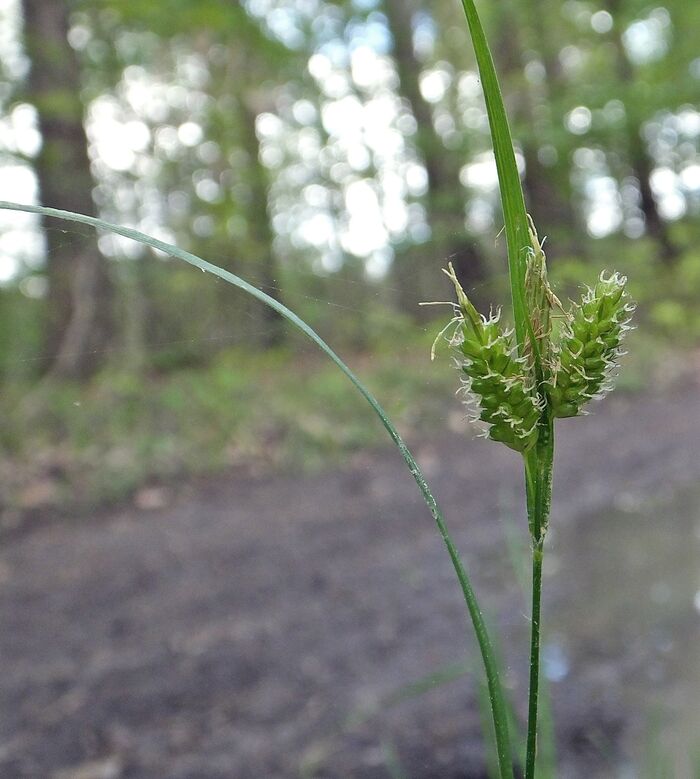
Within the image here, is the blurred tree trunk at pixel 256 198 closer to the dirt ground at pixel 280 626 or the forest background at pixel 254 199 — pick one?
the forest background at pixel 254 199

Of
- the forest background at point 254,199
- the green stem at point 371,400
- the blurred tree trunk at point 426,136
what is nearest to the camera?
the green stem at point 371,400

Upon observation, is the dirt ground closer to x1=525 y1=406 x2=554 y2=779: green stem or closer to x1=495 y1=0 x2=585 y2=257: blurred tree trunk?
x1=525 y1=406 x2=554 y2=779: green stem

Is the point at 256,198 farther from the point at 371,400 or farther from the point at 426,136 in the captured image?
the point at 371,400

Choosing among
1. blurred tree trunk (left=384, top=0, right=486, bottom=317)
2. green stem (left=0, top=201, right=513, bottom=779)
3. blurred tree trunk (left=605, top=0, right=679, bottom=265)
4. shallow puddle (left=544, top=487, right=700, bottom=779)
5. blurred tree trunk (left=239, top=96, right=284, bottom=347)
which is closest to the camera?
green stem (left=0, top=201, right=513, bottom=779)

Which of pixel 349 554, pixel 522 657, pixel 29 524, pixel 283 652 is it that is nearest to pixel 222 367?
pixel 29 524

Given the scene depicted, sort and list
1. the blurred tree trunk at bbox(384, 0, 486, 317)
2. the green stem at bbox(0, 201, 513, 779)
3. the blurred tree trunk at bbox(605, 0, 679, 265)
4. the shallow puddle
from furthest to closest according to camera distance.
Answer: the blurred tree trunk at bbox(605, 0, 679, 265), the blurred tree trunk at bbox(384, 0, 486, 317), the shallow puddle, the green stem at bbox(0, 201, 513, 779)

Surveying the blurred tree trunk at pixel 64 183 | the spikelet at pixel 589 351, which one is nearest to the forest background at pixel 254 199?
the blurred tree trunk at pixel 64 183

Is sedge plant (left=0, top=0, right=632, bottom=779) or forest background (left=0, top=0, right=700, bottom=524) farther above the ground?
forest background (left=0, top=0, right=700, bottom=524)

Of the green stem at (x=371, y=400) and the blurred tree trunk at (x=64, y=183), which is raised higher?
the blurred tree trunk at (x=64, y=183)

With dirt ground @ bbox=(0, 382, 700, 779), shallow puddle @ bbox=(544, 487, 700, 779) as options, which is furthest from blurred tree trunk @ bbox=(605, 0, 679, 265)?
shallow puddle @ bbox=(544, 487, 700, 779)

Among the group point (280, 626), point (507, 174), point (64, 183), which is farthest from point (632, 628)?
point (64, 183)
